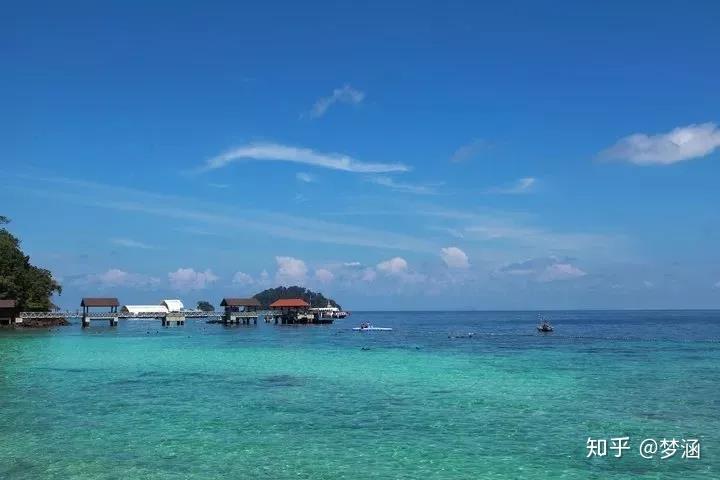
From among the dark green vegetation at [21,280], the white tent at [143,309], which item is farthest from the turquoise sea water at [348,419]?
the white tent at [143,309]

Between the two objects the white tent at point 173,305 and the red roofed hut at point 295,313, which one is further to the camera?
the white tent at point 173,305

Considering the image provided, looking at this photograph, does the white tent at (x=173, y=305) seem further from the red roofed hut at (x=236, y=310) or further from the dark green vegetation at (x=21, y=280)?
the dark green vegetation at (x=21, y=280)

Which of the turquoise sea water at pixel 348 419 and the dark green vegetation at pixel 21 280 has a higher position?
the dark green vegetation at pixel 21 280

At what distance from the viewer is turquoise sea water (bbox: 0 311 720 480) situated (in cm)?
1437

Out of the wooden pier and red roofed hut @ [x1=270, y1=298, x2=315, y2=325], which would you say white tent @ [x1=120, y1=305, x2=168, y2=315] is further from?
red roofed hut @ [x1=270, y1=298, x2=315, y2=325]

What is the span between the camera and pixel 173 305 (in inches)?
4596

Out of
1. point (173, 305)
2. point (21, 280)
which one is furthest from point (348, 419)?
point (173, 305)

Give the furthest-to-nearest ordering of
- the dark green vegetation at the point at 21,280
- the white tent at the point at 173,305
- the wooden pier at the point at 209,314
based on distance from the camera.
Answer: the white tent at the point at 173,305
the wooden pier at the point at 209,314
the dark green vegetation at the point at 21,280

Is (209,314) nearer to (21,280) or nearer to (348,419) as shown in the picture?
(21,280)

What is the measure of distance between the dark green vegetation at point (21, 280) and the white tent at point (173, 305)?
86.8 ft

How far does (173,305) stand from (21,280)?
35849 mm

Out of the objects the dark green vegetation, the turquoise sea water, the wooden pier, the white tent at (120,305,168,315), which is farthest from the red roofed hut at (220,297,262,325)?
the turquoise sea water

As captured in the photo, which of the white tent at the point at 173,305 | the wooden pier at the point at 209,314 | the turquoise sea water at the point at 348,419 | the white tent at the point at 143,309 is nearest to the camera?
the turquoise sea water at the point at 348,419

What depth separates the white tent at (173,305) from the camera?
11544 cm
